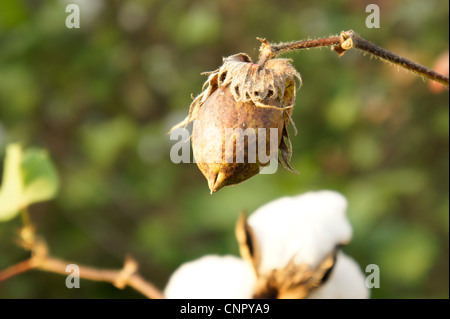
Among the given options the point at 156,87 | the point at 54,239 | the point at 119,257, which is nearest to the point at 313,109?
the point at 156,87

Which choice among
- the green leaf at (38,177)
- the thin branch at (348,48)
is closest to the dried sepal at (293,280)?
the thin branch at (348,48)

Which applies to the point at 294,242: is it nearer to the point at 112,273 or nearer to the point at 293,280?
the point at 293,280

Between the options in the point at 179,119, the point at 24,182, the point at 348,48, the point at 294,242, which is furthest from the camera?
the point at 179,119

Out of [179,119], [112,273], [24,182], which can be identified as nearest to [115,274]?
[112,273]

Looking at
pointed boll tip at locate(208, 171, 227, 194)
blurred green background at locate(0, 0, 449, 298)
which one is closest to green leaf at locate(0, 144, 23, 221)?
pointed boll tip at locate(208, 171, 227, 194)

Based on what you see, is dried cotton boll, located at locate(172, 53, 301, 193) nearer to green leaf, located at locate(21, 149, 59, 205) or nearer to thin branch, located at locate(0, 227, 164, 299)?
thin branch, located at locate(0, 227, 164, 299)

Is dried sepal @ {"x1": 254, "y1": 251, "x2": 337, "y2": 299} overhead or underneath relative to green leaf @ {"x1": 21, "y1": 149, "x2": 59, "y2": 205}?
underneath
